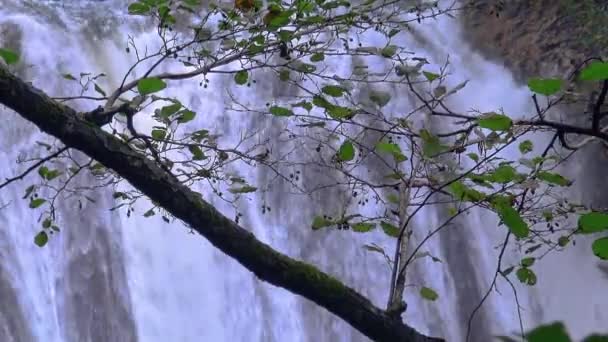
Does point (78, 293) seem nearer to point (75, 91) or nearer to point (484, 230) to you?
point (75, 91)

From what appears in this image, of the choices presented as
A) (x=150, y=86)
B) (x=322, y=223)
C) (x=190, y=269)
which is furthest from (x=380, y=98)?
(x=190, y=269)

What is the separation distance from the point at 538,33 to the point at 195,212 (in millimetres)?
5513

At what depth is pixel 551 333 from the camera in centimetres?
36

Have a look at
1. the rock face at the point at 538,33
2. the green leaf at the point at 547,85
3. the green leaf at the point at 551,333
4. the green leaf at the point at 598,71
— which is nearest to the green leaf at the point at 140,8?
the green leaf at the point at 547,85

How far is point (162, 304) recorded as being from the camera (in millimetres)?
5062

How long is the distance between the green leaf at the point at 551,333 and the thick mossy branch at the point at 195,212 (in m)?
0.80

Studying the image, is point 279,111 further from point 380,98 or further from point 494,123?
point 494,123

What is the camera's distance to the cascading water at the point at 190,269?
4859 mm

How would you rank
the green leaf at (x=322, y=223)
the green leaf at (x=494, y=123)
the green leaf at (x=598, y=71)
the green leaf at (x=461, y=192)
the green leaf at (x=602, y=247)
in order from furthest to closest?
the green leaf at (x=322, y=223) < the green leaf at (x=461, y=192) < the green leaf at (x=494, y=123) < the green leaf at (x=602, y=247) < the green leaf at (x=598, y=71)

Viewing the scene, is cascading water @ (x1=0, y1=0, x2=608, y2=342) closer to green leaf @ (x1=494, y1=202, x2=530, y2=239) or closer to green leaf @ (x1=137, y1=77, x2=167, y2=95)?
green leaf @ (x1=137, y1=77, x2=167, y2=95)

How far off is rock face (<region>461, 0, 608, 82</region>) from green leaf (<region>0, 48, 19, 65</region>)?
15.7ft

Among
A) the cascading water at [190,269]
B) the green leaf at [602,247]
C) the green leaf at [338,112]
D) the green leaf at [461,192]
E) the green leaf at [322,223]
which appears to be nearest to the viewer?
the green leaf at [602,247]

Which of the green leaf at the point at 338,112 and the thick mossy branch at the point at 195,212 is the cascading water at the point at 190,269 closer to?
the green leaf at the point at 338,112

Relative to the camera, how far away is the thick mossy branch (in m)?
1.10
